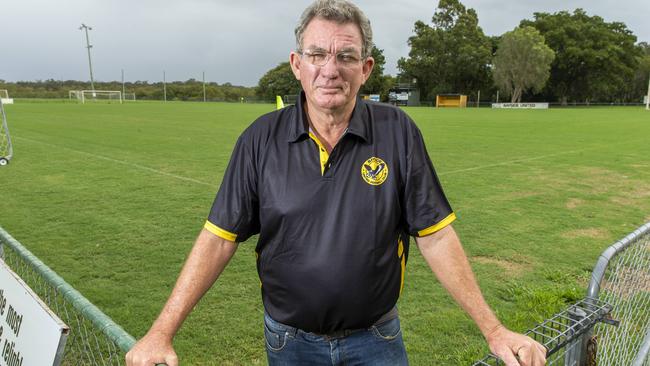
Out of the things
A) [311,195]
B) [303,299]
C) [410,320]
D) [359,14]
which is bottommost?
[410,320]

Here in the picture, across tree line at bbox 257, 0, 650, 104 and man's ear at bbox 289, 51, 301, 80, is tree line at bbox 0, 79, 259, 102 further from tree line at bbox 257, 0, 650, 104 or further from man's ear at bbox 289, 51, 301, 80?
man's ear at bbox 289, 51, 301, 80

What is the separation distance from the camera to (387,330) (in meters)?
2.07

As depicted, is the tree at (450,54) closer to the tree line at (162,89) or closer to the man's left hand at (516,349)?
the tree line at (162,89)

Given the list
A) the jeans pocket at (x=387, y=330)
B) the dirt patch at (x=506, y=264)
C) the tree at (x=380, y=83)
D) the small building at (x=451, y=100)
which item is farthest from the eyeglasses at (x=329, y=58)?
the tree at (x=380, y=83)

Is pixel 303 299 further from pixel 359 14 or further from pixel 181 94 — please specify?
pixel 181 94

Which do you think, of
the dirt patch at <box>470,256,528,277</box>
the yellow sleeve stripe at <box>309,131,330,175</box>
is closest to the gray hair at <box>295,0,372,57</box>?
the yellow sleeve stripe at <box>309,131,330,175</box>

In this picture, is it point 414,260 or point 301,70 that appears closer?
point 301,70

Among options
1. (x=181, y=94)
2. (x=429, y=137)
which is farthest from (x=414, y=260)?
(x=181, y=94)

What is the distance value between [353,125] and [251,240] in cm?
449

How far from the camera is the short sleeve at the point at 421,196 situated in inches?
Result: 75.7

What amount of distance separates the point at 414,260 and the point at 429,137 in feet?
46.0

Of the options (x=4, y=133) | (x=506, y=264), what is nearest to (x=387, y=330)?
(x=506, y=264)

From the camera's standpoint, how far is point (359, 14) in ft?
6.41

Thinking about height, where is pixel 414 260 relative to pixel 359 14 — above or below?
below
